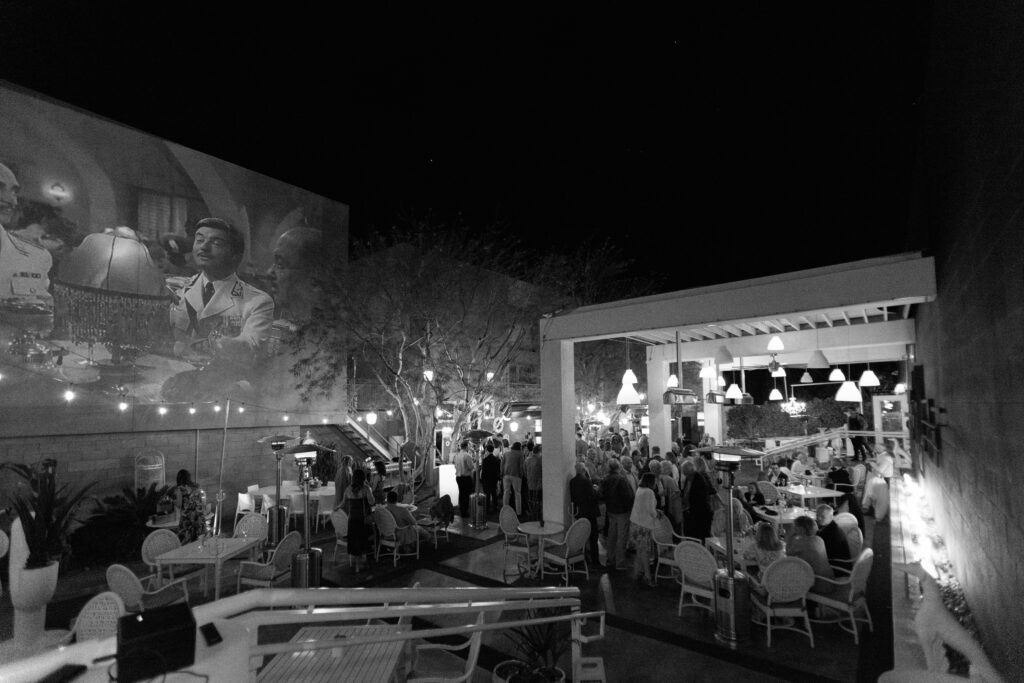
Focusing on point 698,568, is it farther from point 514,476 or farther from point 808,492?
point 514,476

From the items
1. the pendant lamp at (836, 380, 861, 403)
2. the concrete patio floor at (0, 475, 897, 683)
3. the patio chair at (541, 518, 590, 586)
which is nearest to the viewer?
the concrete patio floor at (0, 475, 897, 683)

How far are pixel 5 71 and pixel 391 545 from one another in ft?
41.7

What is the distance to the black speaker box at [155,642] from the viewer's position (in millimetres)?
1371

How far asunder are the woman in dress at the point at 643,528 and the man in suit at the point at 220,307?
11.9m

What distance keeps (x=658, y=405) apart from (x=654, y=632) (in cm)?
903

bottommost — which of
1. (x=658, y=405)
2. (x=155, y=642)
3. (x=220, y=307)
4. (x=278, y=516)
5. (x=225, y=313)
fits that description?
(x=278, y=516)

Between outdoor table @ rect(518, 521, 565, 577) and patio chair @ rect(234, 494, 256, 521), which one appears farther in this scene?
patio chair @ rect(234, 494, 256, 521)

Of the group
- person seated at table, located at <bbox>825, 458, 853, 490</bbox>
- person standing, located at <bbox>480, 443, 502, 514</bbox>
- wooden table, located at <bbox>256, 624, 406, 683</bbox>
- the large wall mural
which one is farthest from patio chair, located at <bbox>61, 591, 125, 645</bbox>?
person seated at table, located at <bbox>825, 458, 853, 490</bbox>

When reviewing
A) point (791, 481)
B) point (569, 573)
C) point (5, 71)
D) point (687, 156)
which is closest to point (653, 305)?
point (569, 573)

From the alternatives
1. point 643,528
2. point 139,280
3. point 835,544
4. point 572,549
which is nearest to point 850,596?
point 835,544

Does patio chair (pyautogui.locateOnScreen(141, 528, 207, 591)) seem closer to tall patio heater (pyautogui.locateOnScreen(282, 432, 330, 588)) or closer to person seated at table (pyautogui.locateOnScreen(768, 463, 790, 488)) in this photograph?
tall patio heater (pyautogui.locateOnScreen(282, 432, 330, 588))

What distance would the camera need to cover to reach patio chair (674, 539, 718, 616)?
5.94 metres

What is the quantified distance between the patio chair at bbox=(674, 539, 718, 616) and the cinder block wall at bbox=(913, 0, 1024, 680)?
2.23m

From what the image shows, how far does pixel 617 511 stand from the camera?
791 cm
